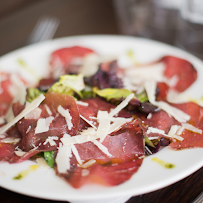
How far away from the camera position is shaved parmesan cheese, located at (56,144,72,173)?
926 millimetres

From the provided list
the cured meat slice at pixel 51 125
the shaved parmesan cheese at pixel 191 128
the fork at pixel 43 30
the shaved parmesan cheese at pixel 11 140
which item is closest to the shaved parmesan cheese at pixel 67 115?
the cured meat slice at pixel 51 125

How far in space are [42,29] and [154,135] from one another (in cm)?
168

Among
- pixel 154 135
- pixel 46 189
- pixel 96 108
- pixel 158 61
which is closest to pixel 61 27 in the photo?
pixel 158 61

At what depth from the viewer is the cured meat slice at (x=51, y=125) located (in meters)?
1.00

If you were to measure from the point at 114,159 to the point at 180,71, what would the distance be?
843 mm

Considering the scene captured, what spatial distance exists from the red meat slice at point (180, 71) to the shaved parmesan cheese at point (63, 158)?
79 cm

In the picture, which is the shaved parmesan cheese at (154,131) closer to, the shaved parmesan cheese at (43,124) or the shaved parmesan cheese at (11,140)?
the shaved parmesan cheese at (43,124)

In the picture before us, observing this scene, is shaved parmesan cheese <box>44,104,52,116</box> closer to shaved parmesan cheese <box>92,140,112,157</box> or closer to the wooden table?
shaved parmesan cheese <box>92,140,112,157</box>

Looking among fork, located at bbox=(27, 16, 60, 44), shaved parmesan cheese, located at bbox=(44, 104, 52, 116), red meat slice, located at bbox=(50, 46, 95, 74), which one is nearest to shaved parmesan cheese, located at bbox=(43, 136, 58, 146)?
shaved parmesan cheese, located at bbox=(44, 104, 52, 116)

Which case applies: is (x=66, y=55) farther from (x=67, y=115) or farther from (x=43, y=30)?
(x=67, y=115)

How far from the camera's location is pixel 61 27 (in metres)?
2.61

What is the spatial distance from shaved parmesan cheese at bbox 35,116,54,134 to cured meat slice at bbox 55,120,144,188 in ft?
0.50

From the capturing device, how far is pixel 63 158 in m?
0.95

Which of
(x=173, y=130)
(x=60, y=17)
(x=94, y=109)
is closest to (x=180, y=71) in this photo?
(x=173, y=130)
